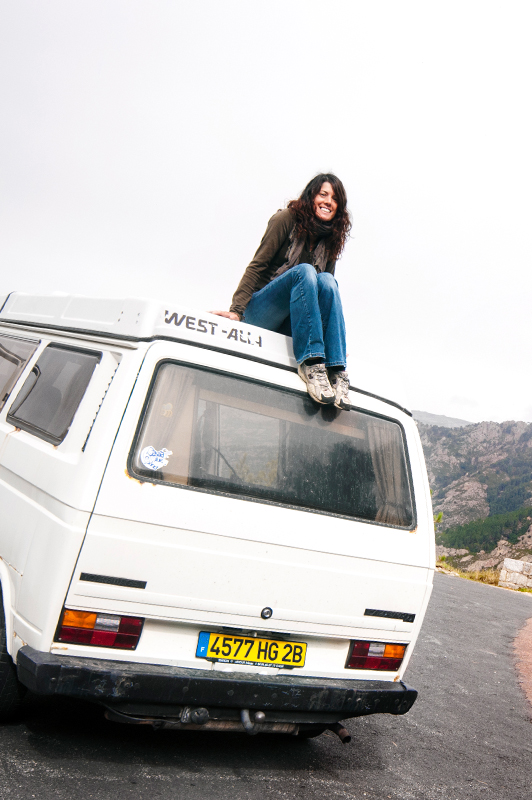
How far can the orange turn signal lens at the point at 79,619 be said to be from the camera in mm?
2871

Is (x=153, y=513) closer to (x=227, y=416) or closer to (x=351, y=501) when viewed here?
(x=227, y=416)

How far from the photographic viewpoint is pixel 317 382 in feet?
11.8

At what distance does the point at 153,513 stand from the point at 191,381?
2.20 ft

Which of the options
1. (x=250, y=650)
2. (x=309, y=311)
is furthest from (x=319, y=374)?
(x=250, y=650)

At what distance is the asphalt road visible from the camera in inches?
118

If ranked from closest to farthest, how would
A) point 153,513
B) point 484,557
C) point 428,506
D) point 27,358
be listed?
point 153,513
point 428,506
point 27,358
point 484,557

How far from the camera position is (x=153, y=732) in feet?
12.3

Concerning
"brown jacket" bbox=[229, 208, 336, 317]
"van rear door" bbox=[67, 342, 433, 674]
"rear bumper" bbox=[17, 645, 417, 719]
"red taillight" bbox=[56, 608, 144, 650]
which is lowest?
"rear bumper" bbox=[17, 645, 417, 719]

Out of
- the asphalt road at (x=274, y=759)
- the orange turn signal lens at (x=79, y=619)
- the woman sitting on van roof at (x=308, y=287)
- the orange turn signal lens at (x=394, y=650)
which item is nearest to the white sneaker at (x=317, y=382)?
the woman sitting on van roof at (x=308, y=287)

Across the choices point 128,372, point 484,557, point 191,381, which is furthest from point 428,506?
point 484,557

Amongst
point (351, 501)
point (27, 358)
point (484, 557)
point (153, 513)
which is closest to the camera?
point (153, 513)

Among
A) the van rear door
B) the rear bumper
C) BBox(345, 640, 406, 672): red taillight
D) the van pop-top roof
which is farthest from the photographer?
BBox(345, 640, 406, 672): red taillight

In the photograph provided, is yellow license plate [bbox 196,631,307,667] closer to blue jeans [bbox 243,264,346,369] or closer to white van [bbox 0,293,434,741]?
white van [bbox 0,293,434,741]

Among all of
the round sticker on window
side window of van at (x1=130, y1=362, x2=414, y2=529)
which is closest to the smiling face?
side window of van at (x1=130, y1=362, x2=414, y2=529)
